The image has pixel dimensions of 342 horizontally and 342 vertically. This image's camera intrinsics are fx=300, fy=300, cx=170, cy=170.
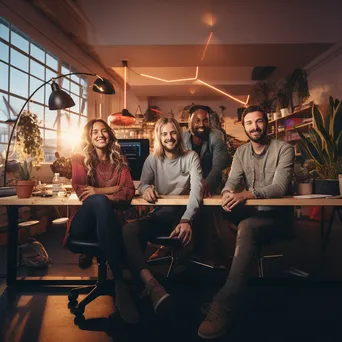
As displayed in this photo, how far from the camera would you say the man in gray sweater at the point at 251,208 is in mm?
1569

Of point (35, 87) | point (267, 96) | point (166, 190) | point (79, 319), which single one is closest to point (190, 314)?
point (79, 319)

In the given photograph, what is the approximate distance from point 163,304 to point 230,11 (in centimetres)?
459

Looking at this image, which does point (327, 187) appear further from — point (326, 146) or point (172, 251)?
point (172, 251)

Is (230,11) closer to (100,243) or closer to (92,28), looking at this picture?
(92,28)

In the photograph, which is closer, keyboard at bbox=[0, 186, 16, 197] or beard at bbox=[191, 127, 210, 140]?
keyboard at bbox=[0, 186, 16, 197]

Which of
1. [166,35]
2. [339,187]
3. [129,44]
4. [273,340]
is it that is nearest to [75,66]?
[129,44]

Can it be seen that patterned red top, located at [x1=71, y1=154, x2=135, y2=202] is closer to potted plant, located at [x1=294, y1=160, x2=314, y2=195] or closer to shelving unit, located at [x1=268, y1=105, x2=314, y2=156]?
potted plant, located at [x1=294, y1=160, x2=314, y2=195]

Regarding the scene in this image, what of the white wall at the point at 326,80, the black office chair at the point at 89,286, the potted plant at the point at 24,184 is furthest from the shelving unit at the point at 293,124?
the potted plant at the point at 24,184

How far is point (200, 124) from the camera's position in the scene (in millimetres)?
2650

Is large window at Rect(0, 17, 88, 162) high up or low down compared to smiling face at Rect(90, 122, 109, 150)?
up

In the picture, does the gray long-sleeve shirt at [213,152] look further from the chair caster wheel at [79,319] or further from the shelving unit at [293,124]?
the shelving unit at [293,124]

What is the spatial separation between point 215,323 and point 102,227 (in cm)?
78

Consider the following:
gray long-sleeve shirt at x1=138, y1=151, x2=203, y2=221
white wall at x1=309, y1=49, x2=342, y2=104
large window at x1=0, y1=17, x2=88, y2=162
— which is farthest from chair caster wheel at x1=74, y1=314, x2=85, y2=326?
white wall at x1=309, y1=49, x2=342, y2=104

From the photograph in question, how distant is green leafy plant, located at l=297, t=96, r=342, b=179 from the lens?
6.57 ft
